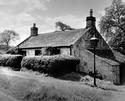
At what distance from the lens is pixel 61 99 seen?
26.4 ft

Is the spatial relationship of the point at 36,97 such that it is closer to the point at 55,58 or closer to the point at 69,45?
the point at 55,58

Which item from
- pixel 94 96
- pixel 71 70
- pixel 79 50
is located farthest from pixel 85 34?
pixel 94 96

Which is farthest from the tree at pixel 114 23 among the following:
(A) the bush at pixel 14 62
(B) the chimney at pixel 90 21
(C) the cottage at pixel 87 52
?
(A) the bush at pixel 14 62

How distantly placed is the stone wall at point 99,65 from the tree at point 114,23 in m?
12.4

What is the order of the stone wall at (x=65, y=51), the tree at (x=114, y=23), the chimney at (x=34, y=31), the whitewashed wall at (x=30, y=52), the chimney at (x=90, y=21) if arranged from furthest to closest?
the chimney at (x=34, y=31) < the tree at (x=114, y=23) < the whitewashed wall at (x=30, y=52) < the chimney at (x=90, y=21) < the stone wall at (x=65, y=51)

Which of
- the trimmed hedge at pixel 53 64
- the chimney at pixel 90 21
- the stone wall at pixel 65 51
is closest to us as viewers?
the trimmed hedge at pixel 53 64

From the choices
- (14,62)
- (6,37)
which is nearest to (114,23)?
(14,62)

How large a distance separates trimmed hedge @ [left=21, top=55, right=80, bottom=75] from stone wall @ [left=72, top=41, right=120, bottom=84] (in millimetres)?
993

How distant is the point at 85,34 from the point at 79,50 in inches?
135

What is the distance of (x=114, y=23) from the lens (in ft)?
100

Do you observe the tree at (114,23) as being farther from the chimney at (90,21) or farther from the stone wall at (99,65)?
the stone wall at (99,65)

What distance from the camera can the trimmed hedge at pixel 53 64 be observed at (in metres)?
16.5

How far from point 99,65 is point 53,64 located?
573 centimetres

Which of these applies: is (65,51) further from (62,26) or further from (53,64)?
(62,26)
